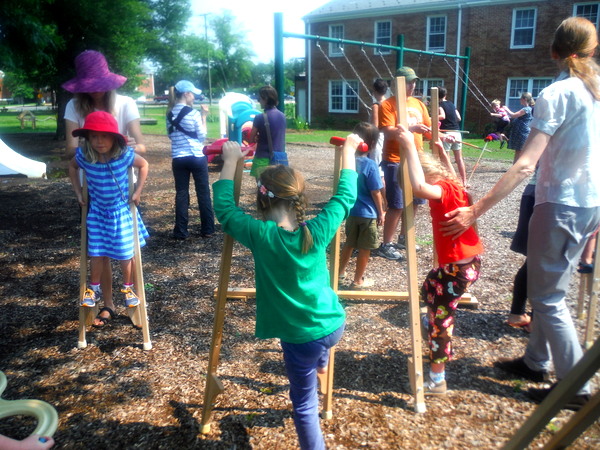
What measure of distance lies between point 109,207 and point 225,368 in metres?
1.50

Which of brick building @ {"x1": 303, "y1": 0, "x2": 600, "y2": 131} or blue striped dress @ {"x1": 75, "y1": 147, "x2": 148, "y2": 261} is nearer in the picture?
blue striped dress @ {"x1": 75, "y1": 147, "x2": 148, "y2": 261}

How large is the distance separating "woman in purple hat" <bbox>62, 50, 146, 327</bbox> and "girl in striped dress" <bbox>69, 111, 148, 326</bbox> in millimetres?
215

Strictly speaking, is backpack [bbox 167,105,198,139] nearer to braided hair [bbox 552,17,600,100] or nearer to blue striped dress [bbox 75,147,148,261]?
blue striped dress [bbox 75,147,148,261]

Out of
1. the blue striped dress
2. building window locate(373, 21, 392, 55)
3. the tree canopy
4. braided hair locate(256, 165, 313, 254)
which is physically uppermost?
building window locate(373, 21, 392, 55)

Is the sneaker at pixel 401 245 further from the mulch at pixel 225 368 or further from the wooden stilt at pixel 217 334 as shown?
the wooden stilt at pixel 217 334

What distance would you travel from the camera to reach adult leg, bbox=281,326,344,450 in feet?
7.89

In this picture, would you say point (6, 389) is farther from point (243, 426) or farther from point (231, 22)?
point (231, 22)

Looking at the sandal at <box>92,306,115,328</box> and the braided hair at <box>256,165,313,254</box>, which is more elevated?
the braided hair at <box>256,165,313,254</box>

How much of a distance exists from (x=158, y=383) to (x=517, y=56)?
24701mm

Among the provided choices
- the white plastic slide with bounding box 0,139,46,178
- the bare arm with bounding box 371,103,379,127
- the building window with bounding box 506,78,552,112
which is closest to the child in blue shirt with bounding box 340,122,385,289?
the bare arm with bounding box 371,103,379,127

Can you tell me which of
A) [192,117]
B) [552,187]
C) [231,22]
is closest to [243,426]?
[552,187]

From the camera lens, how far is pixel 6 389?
339cm

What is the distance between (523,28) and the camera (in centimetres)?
2336

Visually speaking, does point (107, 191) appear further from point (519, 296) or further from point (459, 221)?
point (519, 296)
